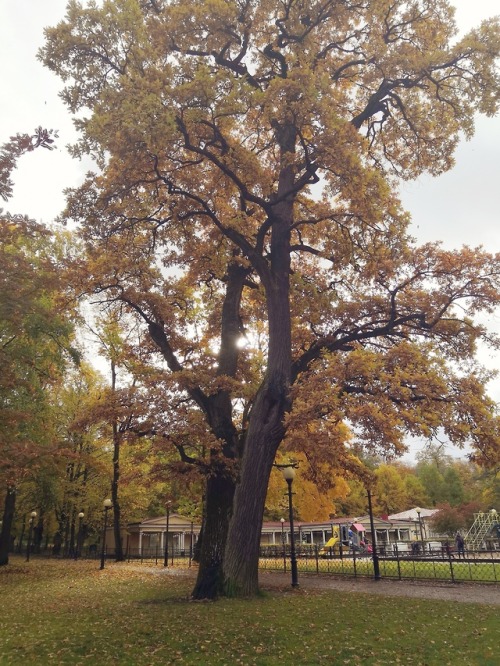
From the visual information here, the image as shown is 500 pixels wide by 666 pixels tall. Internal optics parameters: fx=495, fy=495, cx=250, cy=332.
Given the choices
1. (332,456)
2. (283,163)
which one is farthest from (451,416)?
(283,163)

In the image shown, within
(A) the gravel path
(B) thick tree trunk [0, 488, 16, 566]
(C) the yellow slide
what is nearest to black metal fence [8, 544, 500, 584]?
(C) the yellow slide

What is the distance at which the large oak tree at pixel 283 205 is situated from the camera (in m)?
9.55

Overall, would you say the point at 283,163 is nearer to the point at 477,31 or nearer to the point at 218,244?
the point at 218,244

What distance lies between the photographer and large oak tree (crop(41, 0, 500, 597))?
31.3 feet

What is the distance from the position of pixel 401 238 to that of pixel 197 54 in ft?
20.5

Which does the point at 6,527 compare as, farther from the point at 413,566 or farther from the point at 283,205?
the point at 283,205

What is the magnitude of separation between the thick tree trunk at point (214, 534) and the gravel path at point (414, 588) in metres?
3.24

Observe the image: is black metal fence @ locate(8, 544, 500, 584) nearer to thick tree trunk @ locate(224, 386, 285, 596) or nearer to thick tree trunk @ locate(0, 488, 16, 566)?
thick tree trunk @ locate(224, 386, 285, 596)

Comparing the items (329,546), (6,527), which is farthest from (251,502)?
(329,546)

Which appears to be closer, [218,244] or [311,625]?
[311,625]

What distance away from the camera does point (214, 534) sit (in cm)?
1160

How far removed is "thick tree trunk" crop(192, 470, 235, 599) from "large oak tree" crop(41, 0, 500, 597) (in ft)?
0.14

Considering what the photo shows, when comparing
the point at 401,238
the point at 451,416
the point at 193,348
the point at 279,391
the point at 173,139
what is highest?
the point at 173,139

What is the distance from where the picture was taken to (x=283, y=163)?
11.4 metres
